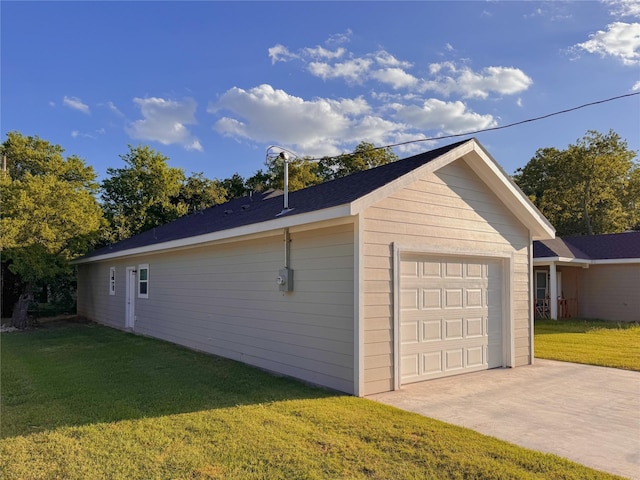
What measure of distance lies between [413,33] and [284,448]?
934 centimetres

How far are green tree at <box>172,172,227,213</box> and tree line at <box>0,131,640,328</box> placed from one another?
0.21ft

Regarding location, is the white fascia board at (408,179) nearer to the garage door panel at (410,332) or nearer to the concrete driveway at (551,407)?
the garage door panel at (410,332)

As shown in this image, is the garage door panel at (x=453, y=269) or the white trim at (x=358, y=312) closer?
the white trim at (x=358, y=312)

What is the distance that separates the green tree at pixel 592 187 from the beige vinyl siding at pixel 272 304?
92.2 feet

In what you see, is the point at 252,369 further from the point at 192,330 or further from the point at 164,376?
the point at 192,330

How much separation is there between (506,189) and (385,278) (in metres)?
3.27

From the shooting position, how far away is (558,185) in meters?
32.4

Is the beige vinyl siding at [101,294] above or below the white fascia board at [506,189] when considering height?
below

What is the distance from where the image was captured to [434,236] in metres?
7.16

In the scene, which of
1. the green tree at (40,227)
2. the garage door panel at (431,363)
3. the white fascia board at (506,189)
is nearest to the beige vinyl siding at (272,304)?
the garage door panel at (431,363)

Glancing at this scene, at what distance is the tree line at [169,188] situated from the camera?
51.3ft

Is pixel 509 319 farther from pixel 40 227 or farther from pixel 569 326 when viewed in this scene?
pixel 40 227

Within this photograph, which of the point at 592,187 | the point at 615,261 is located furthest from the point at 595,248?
the point at 592,187

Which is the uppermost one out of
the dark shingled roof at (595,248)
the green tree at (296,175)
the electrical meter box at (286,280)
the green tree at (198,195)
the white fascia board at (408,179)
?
the green tree at (296,175)
